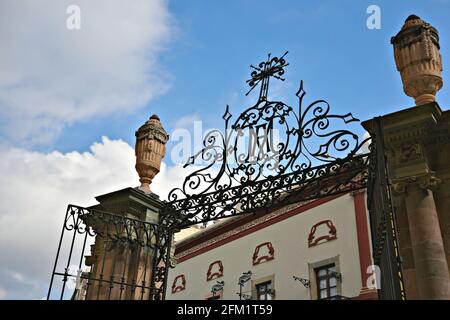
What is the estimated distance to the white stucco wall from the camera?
15703 mm

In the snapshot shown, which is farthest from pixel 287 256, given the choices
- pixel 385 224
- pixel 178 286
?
pixel 385 224

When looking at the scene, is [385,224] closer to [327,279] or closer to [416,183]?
[416,183]

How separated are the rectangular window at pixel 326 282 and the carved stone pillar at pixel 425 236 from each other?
10214mm

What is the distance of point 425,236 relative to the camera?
18.1ft

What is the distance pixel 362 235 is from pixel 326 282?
1856mm

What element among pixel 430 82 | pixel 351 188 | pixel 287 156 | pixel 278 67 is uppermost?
pixel 278 67

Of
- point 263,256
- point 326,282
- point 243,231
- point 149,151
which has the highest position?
point 243,231

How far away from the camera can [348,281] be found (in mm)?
15375

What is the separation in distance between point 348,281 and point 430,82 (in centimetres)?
1010

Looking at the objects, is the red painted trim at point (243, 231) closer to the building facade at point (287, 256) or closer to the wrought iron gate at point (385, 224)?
the building facade at point (287, 256)

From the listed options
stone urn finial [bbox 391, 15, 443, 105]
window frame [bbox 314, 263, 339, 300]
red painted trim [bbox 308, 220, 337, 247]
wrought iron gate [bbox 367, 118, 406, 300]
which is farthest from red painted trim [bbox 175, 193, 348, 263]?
wrought iron gate [bbox 367, 118, 406, 300]

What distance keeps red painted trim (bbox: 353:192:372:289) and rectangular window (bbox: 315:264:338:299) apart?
3.12ft
